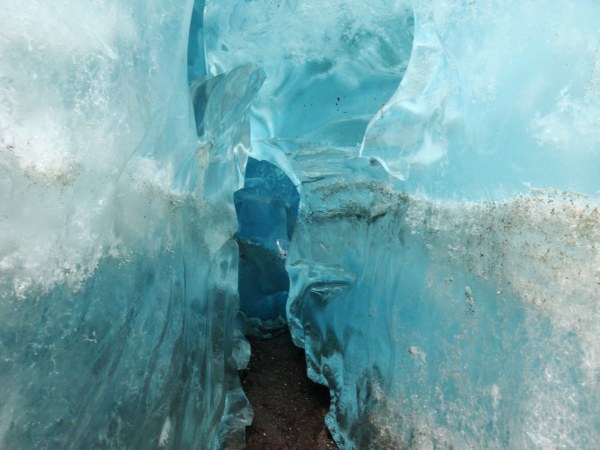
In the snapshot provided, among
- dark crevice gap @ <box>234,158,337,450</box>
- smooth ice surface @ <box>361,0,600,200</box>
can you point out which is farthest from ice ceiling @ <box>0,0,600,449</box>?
dark crevice gap @ <box>234,158,337,450</box>

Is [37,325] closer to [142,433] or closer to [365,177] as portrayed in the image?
[142,433]

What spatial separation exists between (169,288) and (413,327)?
64cm

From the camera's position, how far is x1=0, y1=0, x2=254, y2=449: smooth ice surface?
1323mm

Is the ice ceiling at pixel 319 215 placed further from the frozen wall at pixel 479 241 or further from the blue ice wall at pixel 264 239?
the blue ice wall at pixel 264 239

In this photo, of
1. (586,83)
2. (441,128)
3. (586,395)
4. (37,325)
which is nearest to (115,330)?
(37,325)

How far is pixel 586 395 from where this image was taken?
138 centimetres

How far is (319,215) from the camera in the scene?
2.06 m

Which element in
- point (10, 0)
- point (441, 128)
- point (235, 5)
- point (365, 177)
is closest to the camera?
point (10, 0)

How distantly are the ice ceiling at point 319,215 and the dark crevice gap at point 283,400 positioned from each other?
0.07m

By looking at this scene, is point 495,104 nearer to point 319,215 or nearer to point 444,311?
point 444,311

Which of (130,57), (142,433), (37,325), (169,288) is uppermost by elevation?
(130,57)

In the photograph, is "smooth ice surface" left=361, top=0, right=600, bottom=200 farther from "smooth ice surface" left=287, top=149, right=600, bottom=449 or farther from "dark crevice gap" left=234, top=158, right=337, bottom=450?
"dark crevice gap" left=234, top=158, right=337, bottom=450

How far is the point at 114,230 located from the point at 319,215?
28.5 inches

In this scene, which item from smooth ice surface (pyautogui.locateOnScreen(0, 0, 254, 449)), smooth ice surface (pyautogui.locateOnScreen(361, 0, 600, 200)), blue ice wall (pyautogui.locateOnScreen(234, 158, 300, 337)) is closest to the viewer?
smooth ice surface (pyautogui.locateOnScreen(0, 0, 254, 449))
